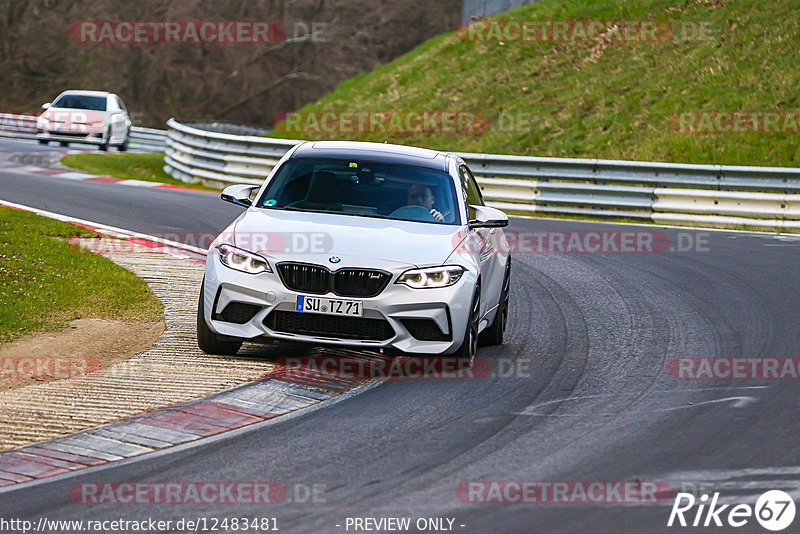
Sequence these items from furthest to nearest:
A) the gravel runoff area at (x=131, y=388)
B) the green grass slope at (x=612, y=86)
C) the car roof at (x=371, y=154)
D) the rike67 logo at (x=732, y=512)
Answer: the green grass slope at (x=612, y=86)
the car roof at (x=371, y=154)
the gravel runoff area at (x=131, y=388)
the rike67 logo at (x=732, y=512)

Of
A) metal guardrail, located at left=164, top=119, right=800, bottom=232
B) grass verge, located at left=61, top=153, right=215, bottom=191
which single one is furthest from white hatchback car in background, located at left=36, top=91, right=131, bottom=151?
metal guardrail, located at left=164, top=119, right=800, bottom=232

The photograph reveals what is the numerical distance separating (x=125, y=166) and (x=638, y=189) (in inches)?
531

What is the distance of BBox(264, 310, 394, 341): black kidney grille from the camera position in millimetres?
8453

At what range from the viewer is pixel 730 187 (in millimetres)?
21266

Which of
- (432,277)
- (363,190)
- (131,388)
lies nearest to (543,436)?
(432,277)

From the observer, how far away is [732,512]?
18.7 ft

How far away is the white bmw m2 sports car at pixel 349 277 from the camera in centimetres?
845

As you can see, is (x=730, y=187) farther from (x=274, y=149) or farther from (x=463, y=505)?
(x=463, y=505)

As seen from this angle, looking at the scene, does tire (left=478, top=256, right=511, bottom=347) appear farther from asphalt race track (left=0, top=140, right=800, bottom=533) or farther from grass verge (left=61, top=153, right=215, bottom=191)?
grass verge (left=61, top=153, right=215, bottom=191)

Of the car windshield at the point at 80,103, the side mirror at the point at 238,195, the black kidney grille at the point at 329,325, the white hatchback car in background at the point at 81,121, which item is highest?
the car windshield at the point at 80,103

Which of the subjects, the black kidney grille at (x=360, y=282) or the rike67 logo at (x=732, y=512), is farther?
the black kidney grille at (x=360, y=282)

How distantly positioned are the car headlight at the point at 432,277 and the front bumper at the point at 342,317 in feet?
0.14

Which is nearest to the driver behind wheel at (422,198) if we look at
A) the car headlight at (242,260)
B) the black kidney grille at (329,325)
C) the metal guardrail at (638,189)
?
the black kidney grille at (329,325)

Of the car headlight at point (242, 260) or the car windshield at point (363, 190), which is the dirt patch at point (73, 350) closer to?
the car headlight at point (242, 260)
